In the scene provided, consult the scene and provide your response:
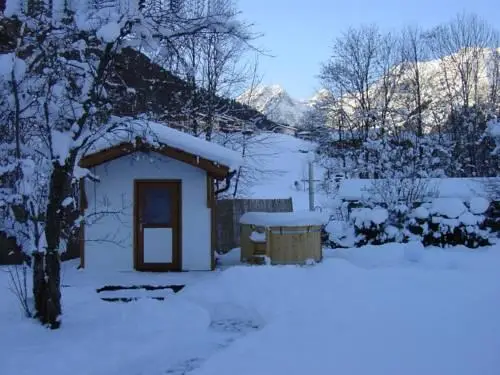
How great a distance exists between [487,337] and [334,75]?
28.4 meters

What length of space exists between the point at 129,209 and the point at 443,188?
11570 millimetres

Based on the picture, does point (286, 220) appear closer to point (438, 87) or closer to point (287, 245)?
point (287, 245)

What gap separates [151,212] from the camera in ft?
37.5

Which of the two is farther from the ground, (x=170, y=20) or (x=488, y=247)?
(x=170, y=20)

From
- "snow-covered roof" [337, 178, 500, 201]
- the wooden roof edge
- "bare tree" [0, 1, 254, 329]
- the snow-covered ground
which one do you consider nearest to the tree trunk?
"bare tree" [0, 1, 254, 329]

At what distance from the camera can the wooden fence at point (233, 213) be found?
15844 mm

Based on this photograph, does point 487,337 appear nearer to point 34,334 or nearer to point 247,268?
point 247,268

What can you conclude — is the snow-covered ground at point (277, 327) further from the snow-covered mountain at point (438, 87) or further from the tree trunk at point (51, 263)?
the snow-covered mountain at point (438, 87)

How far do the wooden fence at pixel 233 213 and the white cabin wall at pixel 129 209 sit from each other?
174 inches

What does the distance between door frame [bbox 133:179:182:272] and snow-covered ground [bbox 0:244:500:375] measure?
91cm

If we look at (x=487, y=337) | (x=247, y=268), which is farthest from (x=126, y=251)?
(x=487, y=337)

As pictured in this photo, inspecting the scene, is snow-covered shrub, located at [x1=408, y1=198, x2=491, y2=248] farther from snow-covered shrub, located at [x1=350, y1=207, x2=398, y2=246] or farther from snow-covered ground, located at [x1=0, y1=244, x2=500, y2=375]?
snow-covered ground, located at [x1=0, y1=244, x2=500, y2=375]

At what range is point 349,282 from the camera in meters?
9.19

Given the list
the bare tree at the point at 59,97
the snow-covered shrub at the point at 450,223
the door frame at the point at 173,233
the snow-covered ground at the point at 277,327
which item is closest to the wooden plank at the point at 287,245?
the snow-covered ground at the point at 277,327
